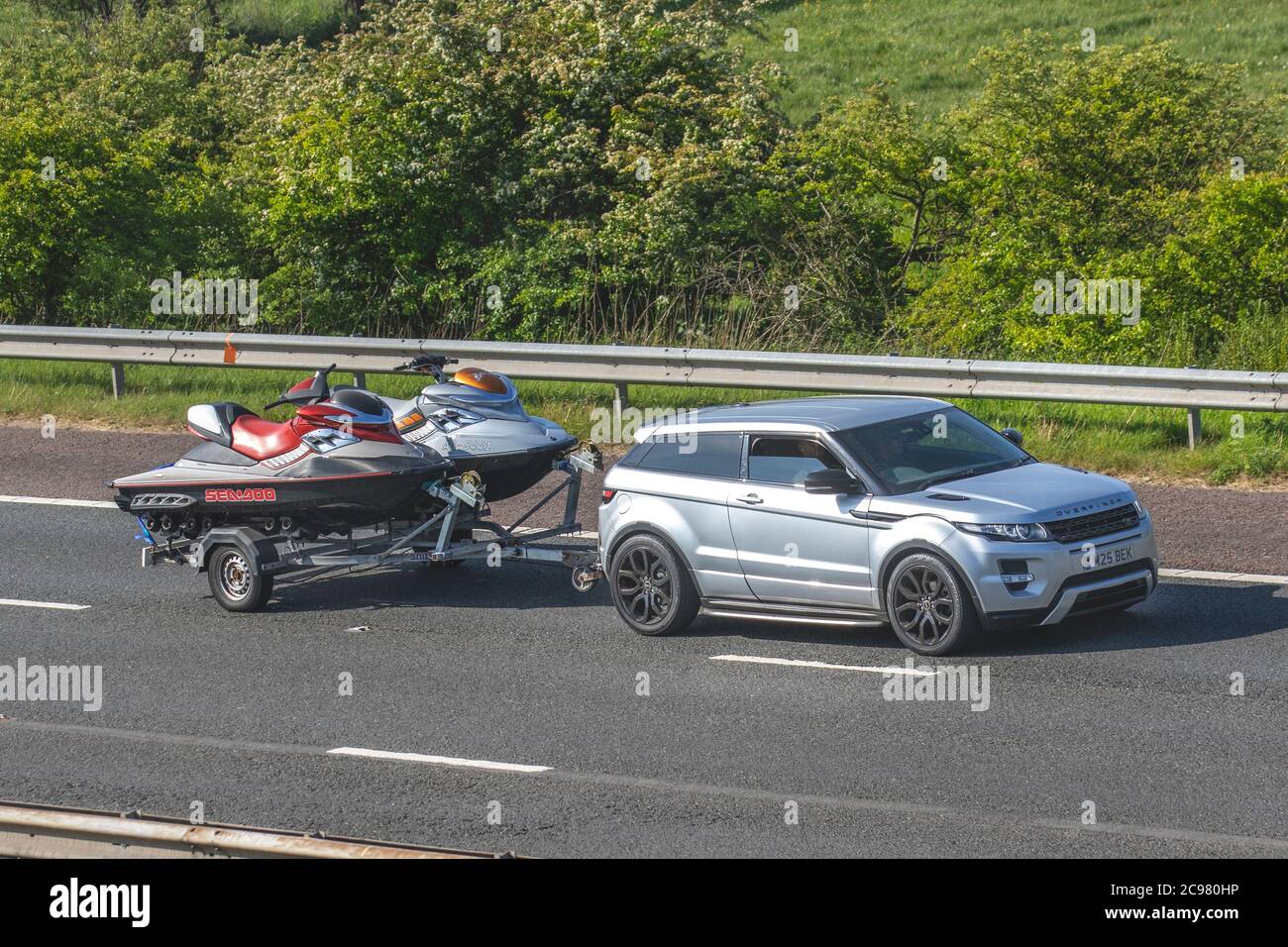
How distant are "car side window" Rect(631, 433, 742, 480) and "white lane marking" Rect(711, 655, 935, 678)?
1.27m

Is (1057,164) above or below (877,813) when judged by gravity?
above

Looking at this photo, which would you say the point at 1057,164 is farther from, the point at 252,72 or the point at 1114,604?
the point at 252,72

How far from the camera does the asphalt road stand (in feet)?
23.7

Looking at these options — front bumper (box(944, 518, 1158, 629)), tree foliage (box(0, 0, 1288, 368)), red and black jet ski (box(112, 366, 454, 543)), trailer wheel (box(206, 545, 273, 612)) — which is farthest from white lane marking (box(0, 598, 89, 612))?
tree foliage (box(0, 0, 1288, 368))

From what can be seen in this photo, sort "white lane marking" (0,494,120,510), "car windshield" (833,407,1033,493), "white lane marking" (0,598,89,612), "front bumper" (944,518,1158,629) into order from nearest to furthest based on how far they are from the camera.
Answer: "front bumper" (944,518,1158,629), "car windshield" (833,407,1033,493), "white lane marking" (0,598,89,612), "white lane marking" (0,494,120,510)

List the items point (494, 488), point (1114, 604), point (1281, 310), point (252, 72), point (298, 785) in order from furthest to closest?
point (252, 72) < point (1281, 310) < point (494, 488) < point (1114, 604) < point (298, 785)

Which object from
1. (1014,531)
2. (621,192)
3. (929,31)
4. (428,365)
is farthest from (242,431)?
(929,31)

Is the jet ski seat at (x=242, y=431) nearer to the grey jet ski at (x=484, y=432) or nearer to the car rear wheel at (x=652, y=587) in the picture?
the grey jet ski at (x=484, y=432)

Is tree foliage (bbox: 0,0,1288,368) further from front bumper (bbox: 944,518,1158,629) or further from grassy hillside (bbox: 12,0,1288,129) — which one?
grassy hillside (bbox: 12,0,1288,129)

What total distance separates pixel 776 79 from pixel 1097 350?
7.54m

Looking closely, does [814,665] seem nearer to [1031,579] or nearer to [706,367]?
[1031,579]

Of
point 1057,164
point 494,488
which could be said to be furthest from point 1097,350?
point 494,488

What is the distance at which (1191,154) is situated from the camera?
20641mm

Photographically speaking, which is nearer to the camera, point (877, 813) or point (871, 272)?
point (877, 813)
